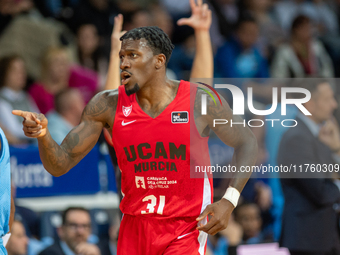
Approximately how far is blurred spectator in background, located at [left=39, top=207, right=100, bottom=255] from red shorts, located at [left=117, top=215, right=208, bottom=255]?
2.48m

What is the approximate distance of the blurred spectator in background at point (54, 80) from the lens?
26.0 feet

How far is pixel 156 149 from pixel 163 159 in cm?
9

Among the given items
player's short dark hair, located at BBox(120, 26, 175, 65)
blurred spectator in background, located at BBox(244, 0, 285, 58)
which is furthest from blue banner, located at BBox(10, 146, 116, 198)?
blurred spectator in background, located at BBox(244, 0, 285, 58)

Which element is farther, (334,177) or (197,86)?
(334,177)

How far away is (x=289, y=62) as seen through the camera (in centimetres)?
914

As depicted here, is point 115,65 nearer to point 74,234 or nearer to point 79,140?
point 79,140

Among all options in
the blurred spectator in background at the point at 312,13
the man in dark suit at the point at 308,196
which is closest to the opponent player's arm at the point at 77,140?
the man in dark suit at the point at 308,196

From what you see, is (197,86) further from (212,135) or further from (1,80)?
(1,80)

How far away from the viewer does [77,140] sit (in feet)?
11.9

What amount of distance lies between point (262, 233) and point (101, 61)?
4.04 m

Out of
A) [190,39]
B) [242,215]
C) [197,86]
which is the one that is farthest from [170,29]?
[197,86]

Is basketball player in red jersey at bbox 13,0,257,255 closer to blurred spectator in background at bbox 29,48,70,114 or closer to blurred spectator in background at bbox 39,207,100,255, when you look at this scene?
blurred spectator in background at bbox 39,207,100,255

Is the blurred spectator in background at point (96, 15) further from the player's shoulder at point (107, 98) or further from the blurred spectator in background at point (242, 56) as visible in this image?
the player's shoulder at point (107, 98)

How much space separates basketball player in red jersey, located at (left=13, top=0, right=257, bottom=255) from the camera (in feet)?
11.7
